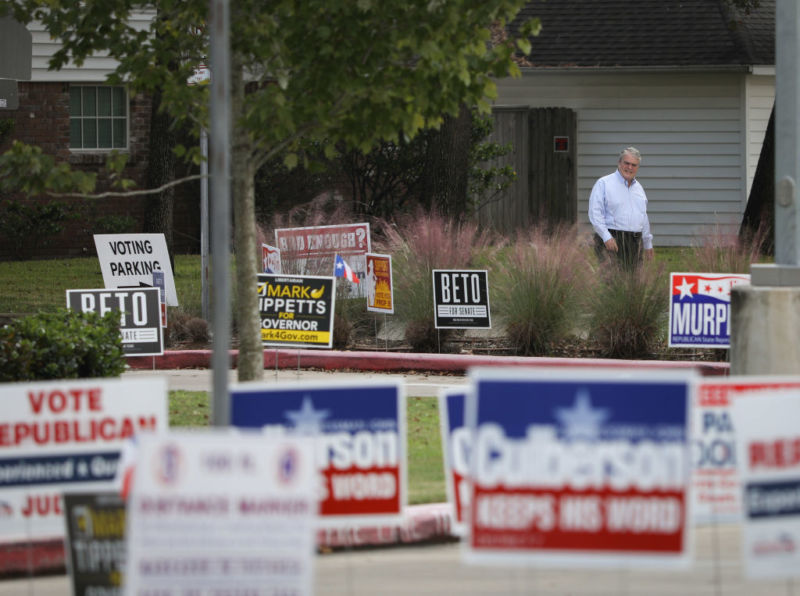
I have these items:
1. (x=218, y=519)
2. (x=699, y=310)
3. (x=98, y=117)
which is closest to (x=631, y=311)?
(x=699, y=310)

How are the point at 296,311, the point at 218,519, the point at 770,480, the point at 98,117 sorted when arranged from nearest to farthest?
the point at 218,519
the point at 770,480
the point at 296,311
the point at 98,117

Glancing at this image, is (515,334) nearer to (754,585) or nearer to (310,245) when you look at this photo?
(310,245)

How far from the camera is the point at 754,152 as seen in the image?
2450 cm

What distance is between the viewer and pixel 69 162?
2333 centimetres

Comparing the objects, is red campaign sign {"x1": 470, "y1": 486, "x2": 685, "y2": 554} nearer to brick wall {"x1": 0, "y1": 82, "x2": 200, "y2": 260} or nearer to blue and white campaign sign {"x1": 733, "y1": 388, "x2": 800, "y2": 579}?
blue and white campaign sign {"x1": 733, "y1": 388, "x2": 800, "y2": 579}

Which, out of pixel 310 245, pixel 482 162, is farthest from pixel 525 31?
pixel 482 162

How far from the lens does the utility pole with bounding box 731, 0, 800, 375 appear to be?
28.2 feet

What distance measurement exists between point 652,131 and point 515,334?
12359mm

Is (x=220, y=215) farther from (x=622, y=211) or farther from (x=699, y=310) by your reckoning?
(x=622, y=211)

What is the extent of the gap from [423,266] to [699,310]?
11.3ft

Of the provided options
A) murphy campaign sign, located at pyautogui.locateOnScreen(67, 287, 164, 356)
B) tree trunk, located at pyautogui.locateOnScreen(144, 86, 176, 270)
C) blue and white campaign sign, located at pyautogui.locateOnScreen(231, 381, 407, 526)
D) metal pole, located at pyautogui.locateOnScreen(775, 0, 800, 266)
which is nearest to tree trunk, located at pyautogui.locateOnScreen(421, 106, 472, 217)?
tree trunk, located at pyautogui.locateOnScreen(144, 86, 176, 270)

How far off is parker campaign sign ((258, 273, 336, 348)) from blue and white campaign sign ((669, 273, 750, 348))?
10.5ft

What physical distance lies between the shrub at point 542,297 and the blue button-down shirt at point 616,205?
0.49 meters

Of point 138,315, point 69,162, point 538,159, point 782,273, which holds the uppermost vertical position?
point 538,159
